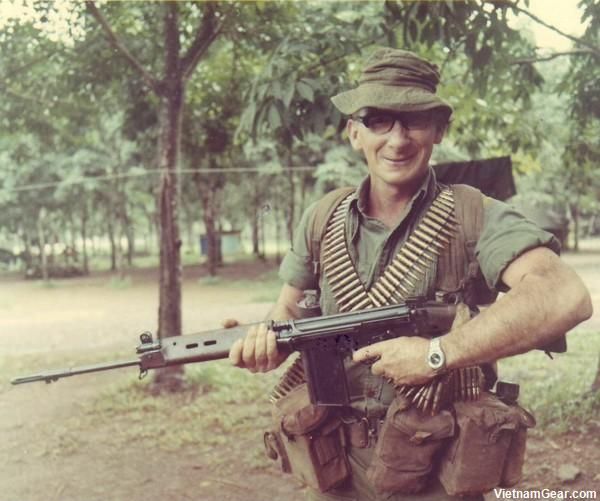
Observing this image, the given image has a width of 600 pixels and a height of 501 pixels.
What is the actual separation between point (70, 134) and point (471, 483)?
10.7 m

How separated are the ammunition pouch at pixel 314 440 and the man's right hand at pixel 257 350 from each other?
27cm

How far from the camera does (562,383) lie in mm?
7125

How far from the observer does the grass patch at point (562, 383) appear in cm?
595

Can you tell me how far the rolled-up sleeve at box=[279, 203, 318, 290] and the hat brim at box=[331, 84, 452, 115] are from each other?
0.54m

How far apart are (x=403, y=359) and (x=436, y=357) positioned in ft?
0.38

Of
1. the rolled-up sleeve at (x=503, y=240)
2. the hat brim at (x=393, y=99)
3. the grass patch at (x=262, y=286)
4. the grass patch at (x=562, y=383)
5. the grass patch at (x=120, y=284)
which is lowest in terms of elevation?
the grass patch at (x=120, y=284)

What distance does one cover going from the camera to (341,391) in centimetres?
253

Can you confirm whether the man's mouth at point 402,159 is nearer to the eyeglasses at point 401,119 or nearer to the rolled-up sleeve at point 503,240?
the eyeglasses at point 401,119

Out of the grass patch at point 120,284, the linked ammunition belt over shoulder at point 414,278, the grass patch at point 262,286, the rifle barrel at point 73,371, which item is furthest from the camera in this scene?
the grass patch at point 120,284

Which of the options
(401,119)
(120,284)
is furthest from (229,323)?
(120,284)

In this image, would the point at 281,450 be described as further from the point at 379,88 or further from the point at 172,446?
the point at 172,446

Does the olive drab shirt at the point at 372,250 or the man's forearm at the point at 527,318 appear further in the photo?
the olive drab shirt at the point at 372,250

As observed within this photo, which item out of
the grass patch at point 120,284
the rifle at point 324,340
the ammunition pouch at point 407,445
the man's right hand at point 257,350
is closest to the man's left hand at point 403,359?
the rifle at point 324,340

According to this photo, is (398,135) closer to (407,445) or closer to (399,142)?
(399,142)
